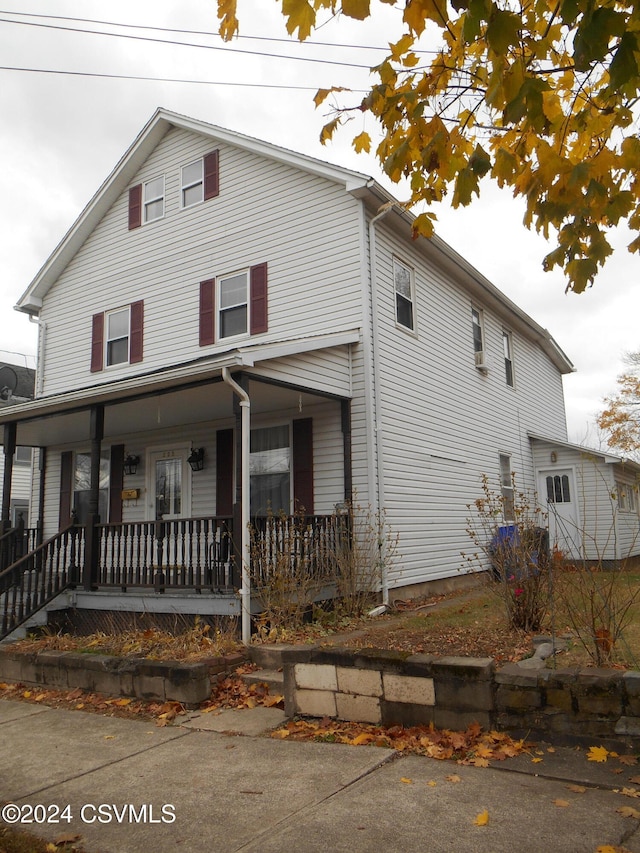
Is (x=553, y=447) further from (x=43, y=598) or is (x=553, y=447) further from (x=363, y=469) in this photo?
(x=43, y=598)

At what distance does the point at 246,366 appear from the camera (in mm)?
8414

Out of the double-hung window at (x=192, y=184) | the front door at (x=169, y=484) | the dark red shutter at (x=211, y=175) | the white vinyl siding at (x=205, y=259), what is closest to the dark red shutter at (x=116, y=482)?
the front door at (x=169, y=484)

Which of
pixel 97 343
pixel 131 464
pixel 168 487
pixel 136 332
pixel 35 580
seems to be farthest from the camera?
pixel 97 343

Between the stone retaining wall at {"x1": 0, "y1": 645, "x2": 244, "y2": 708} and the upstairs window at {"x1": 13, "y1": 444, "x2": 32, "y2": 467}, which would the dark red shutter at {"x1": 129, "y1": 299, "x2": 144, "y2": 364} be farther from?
the upstairs window at {"x1": 13, "y1": 444, "x2": 32, "y2": 467}

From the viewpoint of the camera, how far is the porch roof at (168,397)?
8.74 meters

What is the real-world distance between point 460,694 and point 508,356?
1367 cm

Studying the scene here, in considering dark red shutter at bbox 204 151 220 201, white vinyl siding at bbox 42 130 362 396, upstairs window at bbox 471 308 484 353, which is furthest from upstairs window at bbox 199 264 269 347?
upstairs window at bbox 471 308 484 353

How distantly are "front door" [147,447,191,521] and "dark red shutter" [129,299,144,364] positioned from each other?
2.09m

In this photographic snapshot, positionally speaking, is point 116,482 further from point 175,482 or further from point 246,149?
point 246,149

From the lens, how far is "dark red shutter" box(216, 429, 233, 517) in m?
12.4

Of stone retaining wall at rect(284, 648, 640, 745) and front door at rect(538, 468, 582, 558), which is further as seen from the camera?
front door at rect(538, 468, 582, 558)

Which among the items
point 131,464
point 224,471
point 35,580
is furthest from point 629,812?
point 131,464

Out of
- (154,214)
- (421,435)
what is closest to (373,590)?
(421,435)

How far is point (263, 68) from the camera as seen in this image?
35.2 feet
